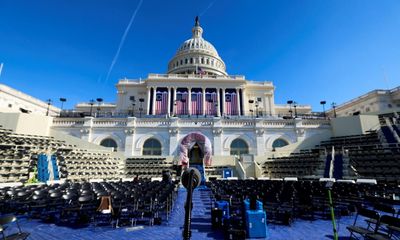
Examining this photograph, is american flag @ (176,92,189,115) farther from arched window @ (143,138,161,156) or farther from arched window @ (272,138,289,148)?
arched window @ (272,138,289,148)

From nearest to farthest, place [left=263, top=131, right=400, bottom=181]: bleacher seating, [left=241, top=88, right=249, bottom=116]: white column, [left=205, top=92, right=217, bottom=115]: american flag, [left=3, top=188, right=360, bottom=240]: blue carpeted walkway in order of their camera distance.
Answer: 1. [left=3, top=188, right=360, bottom=240]: blue carpeted walkway
2. [left=263, top=131, right=400, bottom=181]: bleacher seating
3. [left=205, top=92, right=217, bottom=115]: american flag
4. [left=241, top=88, right=249, bottom=116]: white column

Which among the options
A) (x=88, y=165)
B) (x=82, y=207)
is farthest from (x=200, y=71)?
(x=82, y=207)

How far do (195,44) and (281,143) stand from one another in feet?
217

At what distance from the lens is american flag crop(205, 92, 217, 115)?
5359 centimetres

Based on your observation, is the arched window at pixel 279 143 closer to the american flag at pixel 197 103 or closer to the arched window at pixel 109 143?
the american flag at pixel 197 103

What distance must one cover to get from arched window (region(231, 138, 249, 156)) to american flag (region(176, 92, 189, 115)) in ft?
66.2

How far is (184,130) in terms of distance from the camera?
118 ft

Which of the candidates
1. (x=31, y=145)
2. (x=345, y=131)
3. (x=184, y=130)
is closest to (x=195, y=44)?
(x=184, y=130)

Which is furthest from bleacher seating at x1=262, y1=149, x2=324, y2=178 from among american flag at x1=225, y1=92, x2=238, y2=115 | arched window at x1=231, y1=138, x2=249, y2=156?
american flag at x1=225, y1=92, x2=238, y2=115

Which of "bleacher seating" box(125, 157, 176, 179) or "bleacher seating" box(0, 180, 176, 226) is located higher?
"bleacher seating" box(125, 157, 176, 179)

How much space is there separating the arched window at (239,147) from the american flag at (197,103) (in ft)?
61.9

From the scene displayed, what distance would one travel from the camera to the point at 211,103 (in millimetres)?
54594

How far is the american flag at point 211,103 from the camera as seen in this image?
5359 centimetres

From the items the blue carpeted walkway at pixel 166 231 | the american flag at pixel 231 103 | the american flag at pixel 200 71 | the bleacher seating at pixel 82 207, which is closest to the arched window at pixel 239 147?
the american flag at pixel 231 103
